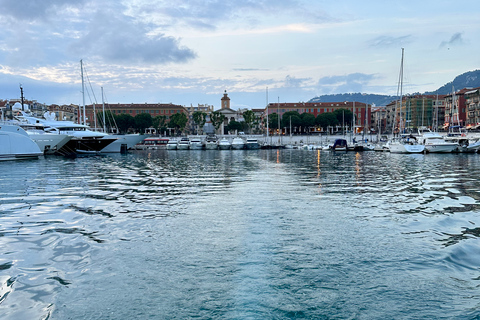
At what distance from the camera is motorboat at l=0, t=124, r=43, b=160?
35.9m

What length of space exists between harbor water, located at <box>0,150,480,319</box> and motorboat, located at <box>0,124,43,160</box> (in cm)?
2658

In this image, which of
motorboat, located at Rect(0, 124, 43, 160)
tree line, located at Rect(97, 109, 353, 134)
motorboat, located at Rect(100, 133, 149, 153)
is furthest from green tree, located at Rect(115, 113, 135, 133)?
motorboat, located at Rect(0, 124, 43, 160)

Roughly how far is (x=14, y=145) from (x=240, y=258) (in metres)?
37.1

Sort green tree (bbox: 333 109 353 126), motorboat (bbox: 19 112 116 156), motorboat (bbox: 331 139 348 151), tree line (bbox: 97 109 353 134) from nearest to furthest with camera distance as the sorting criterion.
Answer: motorboat (bbox: 19 112 116 156), motorboat (bbox: 331 139 348 151), tree line (bbox: 97 109 353 134), green tree (bbox: 333 109 353 126)

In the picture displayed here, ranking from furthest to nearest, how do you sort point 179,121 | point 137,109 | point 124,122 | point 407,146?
point 137,109, point 179,121, point 124,122, point 407,146

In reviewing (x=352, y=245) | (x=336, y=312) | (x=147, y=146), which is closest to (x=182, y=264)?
(x=336, y=312)

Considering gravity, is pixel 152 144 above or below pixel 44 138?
below

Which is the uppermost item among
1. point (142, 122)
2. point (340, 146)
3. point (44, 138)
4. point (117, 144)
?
point (142, 122)

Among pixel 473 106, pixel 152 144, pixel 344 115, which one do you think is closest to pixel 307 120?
pixel 344 115

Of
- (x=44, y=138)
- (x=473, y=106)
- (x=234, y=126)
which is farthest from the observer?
(x=234, y=126)

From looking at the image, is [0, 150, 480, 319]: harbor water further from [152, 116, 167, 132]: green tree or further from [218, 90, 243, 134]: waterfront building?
[218, 90, 243, 134]: waterfront building

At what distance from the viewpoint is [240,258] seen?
23.2 feet

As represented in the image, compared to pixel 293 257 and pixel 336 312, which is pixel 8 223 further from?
pixel 336 312

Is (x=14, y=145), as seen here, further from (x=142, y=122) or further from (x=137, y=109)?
(x=137, y=109)
